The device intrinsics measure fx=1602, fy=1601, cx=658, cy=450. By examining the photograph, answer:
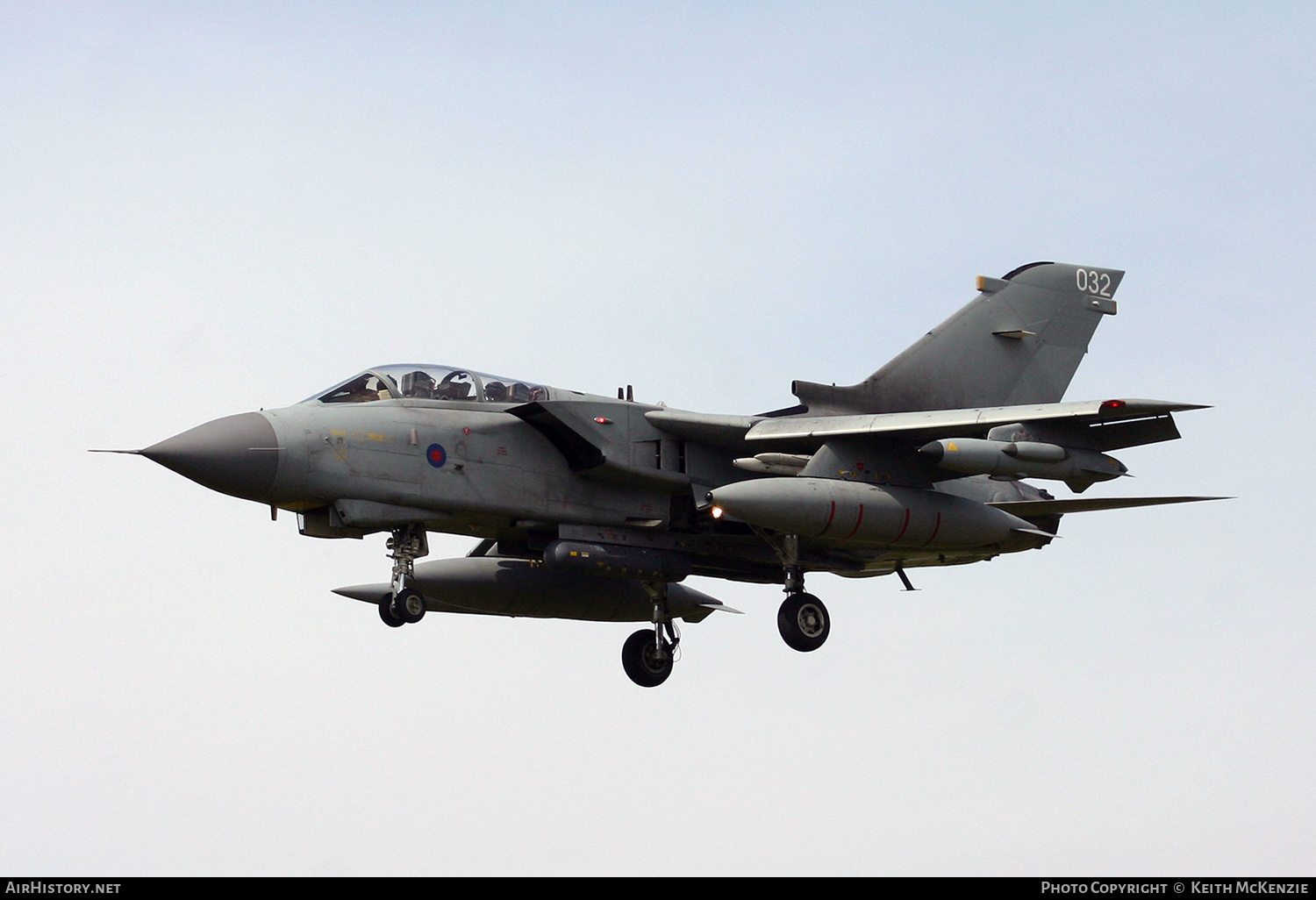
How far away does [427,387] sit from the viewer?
60.8 feet

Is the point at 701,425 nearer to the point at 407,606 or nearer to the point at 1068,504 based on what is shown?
the point at 407,606

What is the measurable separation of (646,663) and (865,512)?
178 inches

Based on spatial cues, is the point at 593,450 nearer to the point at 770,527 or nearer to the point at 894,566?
the point at 770,527

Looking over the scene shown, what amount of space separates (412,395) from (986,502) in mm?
7702

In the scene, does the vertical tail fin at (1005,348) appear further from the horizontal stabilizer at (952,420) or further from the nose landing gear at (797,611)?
the nose landing gear at (797,611)

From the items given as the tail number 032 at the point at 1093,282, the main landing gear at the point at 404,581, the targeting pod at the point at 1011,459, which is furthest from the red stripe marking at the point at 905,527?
the tail number 032 at the point at 1093,282

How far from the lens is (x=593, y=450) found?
18.8m

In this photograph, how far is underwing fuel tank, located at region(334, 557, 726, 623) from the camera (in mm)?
20797

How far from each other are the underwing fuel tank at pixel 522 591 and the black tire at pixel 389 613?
266 cm

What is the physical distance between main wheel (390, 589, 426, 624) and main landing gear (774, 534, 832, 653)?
450 centimetres

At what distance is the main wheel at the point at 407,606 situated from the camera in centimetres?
1778

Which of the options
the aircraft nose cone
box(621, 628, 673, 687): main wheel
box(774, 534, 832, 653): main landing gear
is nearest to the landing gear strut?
box(621, 628, 673, 687): main wheel

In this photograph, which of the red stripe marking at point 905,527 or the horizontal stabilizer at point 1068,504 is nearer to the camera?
the red stripe marking at point 905,527

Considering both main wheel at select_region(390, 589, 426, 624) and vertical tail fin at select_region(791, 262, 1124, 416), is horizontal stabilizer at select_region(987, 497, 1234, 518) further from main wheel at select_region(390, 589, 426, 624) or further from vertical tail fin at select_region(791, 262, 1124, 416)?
main wheel at select_region(390, 589, 426, 624)
